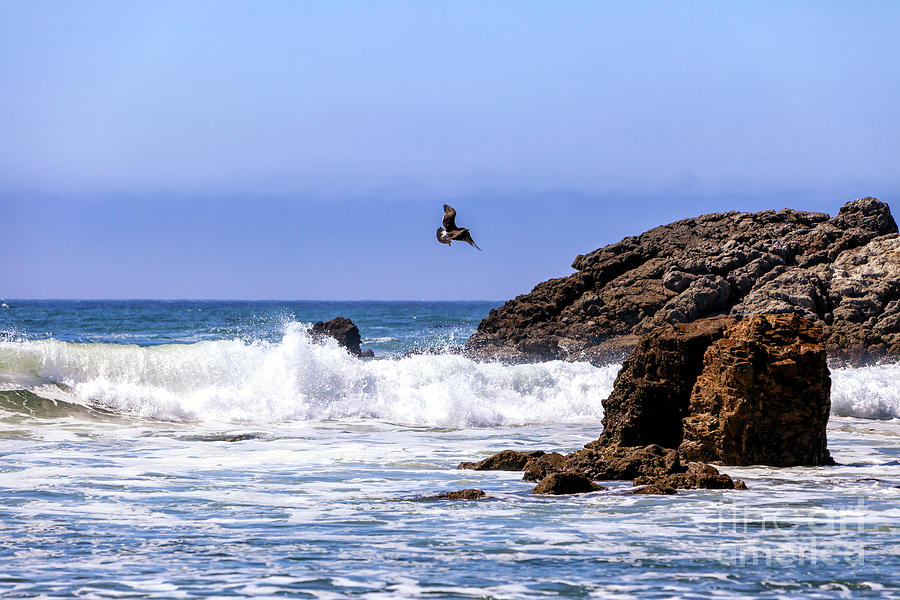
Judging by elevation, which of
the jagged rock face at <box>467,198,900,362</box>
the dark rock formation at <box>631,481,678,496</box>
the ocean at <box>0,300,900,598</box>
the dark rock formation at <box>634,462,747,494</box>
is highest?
the jagged rock face at <box>467,198,900,362</box>

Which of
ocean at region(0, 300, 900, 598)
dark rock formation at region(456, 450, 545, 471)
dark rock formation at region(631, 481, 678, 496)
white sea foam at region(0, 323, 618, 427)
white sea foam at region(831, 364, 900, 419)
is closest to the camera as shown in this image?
ocean at region(0, 300, 900, 598)

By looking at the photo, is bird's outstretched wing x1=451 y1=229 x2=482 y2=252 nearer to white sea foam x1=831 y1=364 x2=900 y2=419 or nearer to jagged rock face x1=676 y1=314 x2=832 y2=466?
jagged rock face x1=676 y1=314 x2=832 y2=466

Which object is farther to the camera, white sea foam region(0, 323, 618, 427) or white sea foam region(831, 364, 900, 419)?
white sea foam region(831, 364, 900, 419)

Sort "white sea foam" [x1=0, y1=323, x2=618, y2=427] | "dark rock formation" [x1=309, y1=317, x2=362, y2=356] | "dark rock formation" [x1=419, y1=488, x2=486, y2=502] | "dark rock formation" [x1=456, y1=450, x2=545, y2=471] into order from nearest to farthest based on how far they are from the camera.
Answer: "dark rock formation" [x1=419, y1=488, x2=486, y2=502]
"dark rock formation" [x1=456, y1=450, x2=545, y2=471]
"white sea foam" [x1=0, y1=323, x2=618, y2=427]
"dark rock formation" [x1=309, y1=317, x2=362, y2=356]

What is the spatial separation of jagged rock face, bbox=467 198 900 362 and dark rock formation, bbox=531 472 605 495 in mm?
18935

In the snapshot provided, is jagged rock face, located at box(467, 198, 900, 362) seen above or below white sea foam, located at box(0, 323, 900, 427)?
above

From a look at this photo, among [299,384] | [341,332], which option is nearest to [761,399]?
[299,384]

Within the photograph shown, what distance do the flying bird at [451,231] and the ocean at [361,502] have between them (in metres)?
2.84

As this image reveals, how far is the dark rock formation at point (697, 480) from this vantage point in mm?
9617

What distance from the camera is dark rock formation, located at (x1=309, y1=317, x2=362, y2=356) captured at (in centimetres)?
3356

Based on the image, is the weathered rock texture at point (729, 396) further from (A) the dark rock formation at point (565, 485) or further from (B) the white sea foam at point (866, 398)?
(B) the white sea foam at point (866, 398)

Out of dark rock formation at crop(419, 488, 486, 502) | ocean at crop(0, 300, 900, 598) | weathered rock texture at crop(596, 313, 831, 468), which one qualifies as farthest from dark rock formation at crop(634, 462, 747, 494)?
dark rock formation at crop(419, 488, 486, 502)

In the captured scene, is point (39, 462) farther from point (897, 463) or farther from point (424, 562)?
point (897, 463)

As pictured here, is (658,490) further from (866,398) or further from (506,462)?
(866,398)
